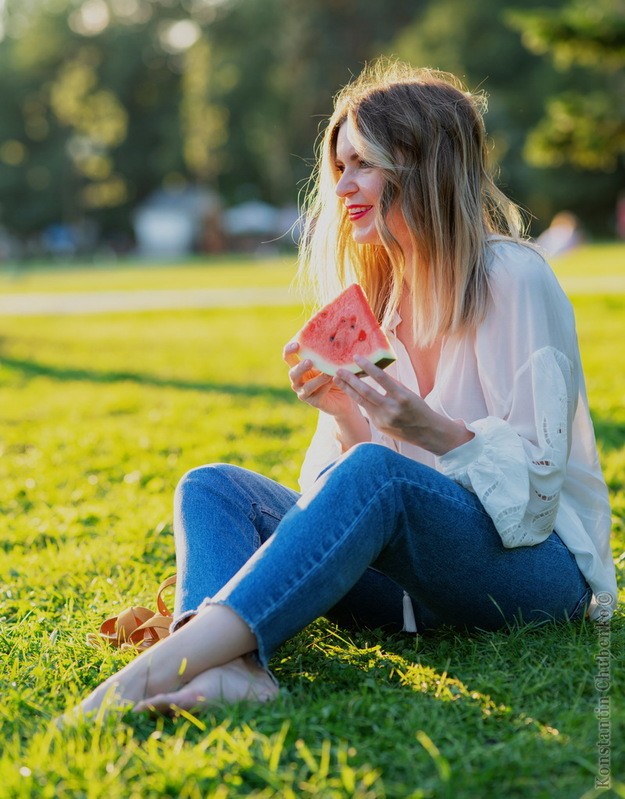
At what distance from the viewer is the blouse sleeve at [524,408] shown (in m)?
2.62

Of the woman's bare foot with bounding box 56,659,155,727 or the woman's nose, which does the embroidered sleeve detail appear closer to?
the woman's nose

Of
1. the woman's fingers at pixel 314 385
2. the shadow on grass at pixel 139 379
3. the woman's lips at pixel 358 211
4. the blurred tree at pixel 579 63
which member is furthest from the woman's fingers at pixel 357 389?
the blurred tree at pixel 579 63

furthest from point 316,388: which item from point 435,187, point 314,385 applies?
point 435,187

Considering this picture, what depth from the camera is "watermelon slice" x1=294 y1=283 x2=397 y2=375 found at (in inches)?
113

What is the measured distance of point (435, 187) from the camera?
283 centimetres

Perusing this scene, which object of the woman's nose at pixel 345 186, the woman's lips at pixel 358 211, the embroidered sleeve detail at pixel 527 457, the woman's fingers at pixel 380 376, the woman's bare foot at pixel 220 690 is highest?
the woman's nose at pixel 345 186

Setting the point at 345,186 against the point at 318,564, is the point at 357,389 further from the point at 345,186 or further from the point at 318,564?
the point at 345,186

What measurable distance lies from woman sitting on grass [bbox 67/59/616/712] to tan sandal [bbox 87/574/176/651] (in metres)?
0.25

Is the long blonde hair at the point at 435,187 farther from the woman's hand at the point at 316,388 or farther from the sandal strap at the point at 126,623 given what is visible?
the sandal strap at the point at 126,623

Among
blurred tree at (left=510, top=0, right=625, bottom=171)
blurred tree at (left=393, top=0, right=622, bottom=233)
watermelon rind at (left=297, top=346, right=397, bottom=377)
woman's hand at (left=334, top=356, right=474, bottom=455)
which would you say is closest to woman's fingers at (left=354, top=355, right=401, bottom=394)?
woman's hand at (left=334, top=356, right=474, bottom=455)

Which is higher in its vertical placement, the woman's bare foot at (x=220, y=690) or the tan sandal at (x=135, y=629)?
the woman's bare foot at (x=220, y=690)

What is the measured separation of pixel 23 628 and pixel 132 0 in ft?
210

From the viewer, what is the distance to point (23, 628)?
330 cm

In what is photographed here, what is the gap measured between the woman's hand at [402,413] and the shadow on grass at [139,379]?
5101 mm
